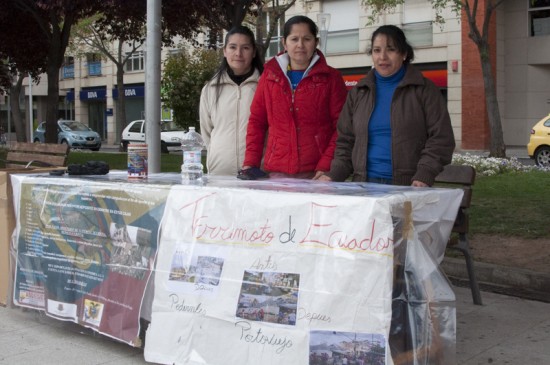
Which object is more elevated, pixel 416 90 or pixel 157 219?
pixel 416 90

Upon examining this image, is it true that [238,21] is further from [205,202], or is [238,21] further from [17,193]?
[205,202]

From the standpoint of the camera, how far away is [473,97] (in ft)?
100

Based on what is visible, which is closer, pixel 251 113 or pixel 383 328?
pixel 383 328

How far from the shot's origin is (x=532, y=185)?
11.9 m

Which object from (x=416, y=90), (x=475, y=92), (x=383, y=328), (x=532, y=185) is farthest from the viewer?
(x=475, y=92)

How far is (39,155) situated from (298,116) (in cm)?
418

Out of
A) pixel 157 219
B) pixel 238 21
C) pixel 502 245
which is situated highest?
pixel 238 21

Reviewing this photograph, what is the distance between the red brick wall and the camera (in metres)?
30.3

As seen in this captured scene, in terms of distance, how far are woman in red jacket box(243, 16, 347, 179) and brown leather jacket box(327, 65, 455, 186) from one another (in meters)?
0.37

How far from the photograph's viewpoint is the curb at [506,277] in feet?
20.1

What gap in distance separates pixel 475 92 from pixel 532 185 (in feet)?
63.9

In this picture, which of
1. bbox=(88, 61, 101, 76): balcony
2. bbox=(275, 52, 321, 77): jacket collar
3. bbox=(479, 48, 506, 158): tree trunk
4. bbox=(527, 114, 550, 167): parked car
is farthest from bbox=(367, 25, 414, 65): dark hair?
bbox=(88, 61, 101, 76): balcony

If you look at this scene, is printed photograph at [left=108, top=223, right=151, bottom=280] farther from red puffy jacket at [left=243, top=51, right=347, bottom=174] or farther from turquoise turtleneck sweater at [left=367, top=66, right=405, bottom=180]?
turquoise turtleneck sweater at [left=367, top=66, right=405, bottom=180]

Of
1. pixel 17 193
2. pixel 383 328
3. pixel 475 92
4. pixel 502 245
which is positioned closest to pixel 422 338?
pixel 383 328
